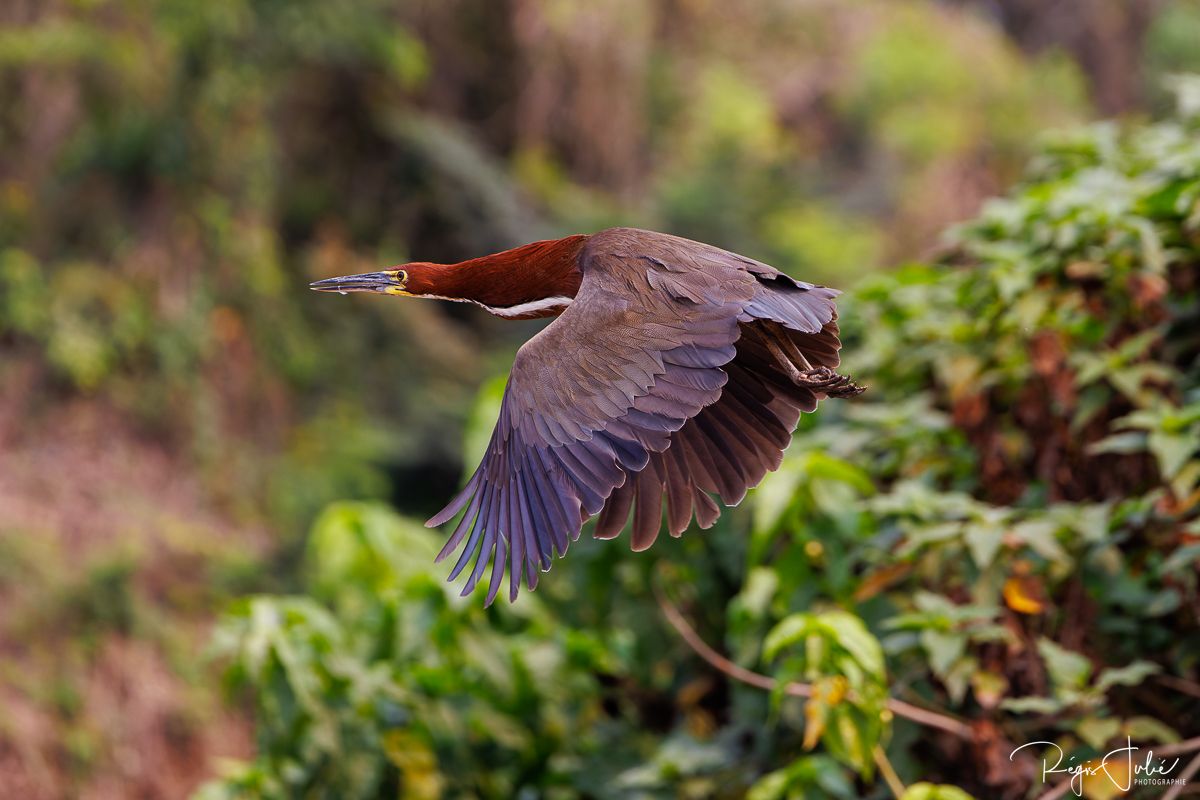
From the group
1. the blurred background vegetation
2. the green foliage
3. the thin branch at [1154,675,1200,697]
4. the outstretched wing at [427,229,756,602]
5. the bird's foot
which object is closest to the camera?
the outstretched wing at [427,229,756,602]

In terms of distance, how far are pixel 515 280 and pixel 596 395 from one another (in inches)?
16.7

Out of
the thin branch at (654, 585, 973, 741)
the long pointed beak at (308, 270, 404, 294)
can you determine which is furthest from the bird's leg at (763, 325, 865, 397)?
the long pointed beak at (308, 270, 404, 294)

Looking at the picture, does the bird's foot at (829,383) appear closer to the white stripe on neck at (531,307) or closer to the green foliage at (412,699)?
the white stripe on neck at (531,307)

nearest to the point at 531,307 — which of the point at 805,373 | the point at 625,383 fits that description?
the point at 625,383

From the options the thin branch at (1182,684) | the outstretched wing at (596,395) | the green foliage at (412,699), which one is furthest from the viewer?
the green foliage at (412,699)

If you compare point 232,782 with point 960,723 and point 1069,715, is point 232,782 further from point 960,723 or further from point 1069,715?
point 1069,715

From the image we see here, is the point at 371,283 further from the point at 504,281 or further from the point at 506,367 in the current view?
the point at 506,367

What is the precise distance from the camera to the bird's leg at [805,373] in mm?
2875

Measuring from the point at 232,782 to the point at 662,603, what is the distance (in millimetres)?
1143

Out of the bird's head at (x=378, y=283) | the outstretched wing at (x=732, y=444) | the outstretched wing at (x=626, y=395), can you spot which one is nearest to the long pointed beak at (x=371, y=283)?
the bird's head at (x=378, y=283)

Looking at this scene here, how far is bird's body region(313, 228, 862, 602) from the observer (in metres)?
2.72

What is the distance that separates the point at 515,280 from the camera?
121 inches

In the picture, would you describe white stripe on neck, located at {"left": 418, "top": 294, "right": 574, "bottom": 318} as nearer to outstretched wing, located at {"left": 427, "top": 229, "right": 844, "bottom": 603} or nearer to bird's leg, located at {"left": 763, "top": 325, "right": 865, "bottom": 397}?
outstretched wing, located at {"left": 427, "top": 229, "right": 844, "bottom": 603}

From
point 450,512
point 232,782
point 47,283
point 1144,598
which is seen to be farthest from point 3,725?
point 1144,598
